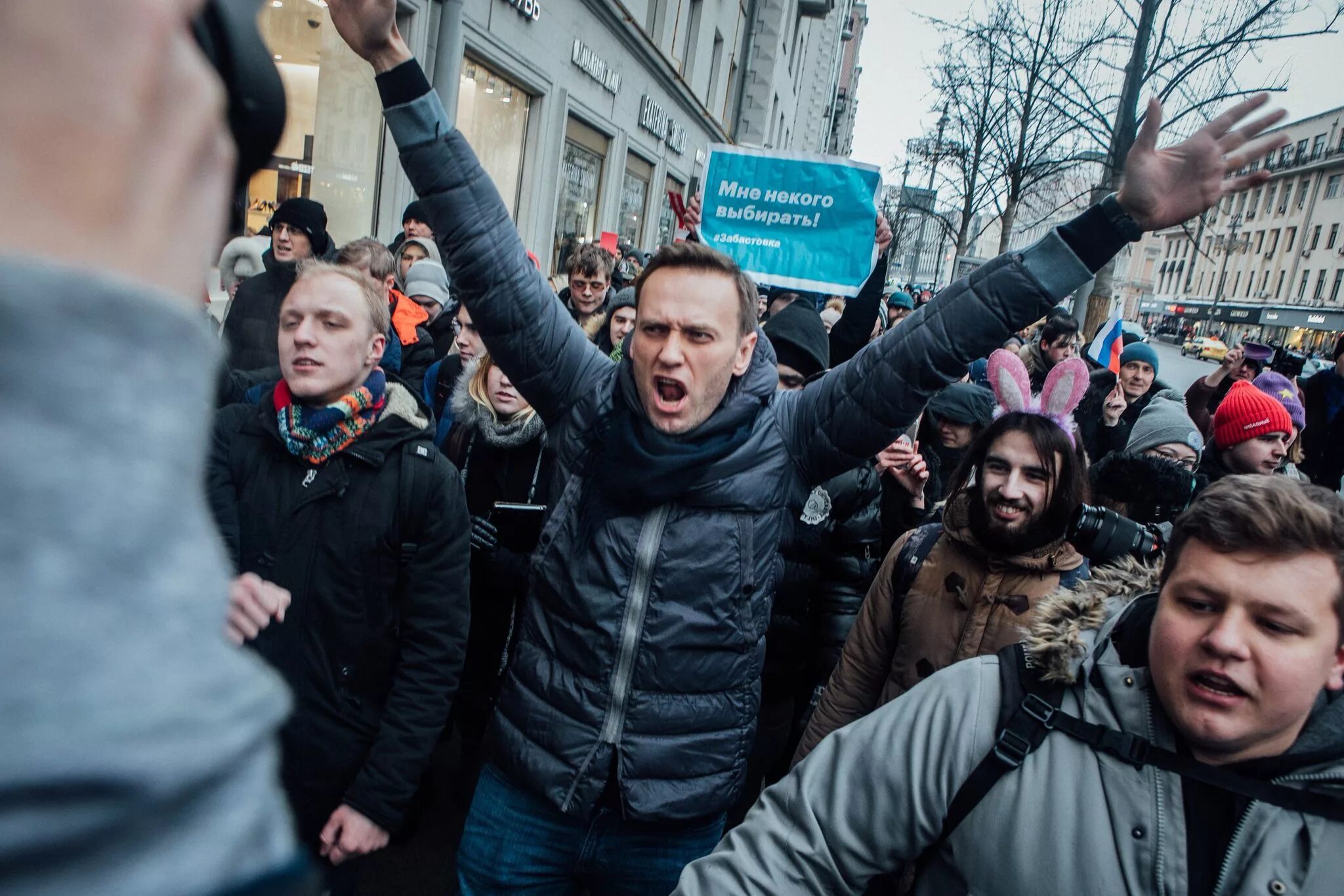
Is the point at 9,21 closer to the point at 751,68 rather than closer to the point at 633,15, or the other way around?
the point at 633,15

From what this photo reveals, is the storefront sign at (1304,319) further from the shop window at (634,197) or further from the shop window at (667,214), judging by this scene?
the shop window at (634,197)

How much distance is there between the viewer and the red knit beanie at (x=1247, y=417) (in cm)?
403

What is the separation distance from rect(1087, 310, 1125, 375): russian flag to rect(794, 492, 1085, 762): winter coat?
4385 millimetres

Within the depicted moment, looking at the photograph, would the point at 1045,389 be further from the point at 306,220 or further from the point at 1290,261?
the point at 1290,261

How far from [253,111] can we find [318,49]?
29.1ft

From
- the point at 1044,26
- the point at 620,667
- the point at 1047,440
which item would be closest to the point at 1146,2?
the point at 1044,26

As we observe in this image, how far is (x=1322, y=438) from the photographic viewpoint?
26.2 ft

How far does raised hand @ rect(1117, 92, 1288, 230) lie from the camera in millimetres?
1928

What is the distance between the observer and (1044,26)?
14.3 meters

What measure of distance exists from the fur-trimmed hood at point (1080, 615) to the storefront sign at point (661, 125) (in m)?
16.1

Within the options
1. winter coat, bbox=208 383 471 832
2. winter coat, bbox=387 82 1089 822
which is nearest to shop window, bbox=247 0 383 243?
winter coat, bbox=208 383 471 832

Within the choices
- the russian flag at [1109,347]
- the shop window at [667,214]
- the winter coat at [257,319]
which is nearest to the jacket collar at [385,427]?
the winter coat at [257,319]

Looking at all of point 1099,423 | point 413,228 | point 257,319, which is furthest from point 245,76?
point 413,228

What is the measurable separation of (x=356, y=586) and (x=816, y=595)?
5.59ft
